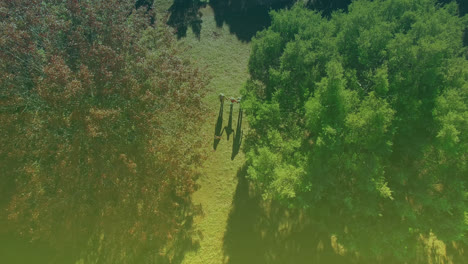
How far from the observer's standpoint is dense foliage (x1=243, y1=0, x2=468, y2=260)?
13.9 metres

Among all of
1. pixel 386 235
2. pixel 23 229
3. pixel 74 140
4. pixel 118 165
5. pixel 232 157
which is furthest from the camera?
pixel 232 157

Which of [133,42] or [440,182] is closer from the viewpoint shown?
[440,182]

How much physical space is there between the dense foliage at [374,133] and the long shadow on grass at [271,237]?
3.14 metres

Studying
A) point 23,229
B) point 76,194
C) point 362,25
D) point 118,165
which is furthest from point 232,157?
point 23,229

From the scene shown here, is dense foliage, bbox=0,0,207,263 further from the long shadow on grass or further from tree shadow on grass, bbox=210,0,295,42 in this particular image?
tree shadow on grass, bbox=210,0,295,42

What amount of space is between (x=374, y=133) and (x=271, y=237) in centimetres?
1048

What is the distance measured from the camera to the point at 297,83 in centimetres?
1712

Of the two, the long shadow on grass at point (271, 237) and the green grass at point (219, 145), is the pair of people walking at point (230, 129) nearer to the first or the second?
the green grass at point (219, 145)

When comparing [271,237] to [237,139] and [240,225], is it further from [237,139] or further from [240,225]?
[237,139]

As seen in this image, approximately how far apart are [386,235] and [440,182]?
4216mm

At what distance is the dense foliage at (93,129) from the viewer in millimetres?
15203

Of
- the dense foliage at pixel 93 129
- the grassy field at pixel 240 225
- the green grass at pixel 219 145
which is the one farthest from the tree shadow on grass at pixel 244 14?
the dense foliage at pixel 93 129

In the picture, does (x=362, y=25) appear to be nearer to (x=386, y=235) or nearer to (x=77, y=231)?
(x=386, y=235)

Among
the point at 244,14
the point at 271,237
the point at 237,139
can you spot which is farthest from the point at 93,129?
the point at 244,14
